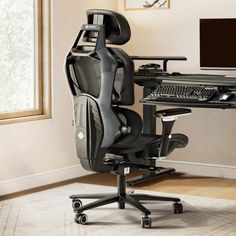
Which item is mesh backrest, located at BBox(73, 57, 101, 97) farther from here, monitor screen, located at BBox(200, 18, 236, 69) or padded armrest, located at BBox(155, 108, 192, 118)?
monitor screen, located at BBox(200, 18, 236, 69)

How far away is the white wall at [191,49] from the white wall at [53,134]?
57 cm

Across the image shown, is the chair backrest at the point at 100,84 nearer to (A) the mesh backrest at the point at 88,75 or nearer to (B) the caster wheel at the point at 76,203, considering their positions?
(A) the mesh backrest at the point at 88,75

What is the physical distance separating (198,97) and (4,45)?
5.25ft

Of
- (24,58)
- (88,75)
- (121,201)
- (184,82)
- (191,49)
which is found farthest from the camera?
(191,49)

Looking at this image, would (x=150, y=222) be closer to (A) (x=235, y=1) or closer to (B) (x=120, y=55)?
(B) (x=120, y=55)

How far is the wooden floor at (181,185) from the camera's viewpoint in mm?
5250

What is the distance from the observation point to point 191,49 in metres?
6.05

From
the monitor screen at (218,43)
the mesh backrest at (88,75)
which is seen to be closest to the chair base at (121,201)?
the mesh backrest at (88,75)

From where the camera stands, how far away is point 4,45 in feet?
17.3

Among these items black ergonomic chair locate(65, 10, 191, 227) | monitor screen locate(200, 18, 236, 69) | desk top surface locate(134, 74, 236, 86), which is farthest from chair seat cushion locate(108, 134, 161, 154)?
monitor screen locate(200, 18, 236, 69)

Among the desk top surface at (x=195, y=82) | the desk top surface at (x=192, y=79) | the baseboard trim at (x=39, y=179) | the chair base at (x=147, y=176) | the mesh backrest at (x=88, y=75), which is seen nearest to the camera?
the mesh backrest at (x=88, y=75)

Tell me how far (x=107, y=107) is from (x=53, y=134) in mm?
1671

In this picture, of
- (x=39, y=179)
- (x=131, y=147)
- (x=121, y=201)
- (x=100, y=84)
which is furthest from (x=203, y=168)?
(x=100, y=84)

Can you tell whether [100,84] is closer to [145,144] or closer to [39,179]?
[145,144]
